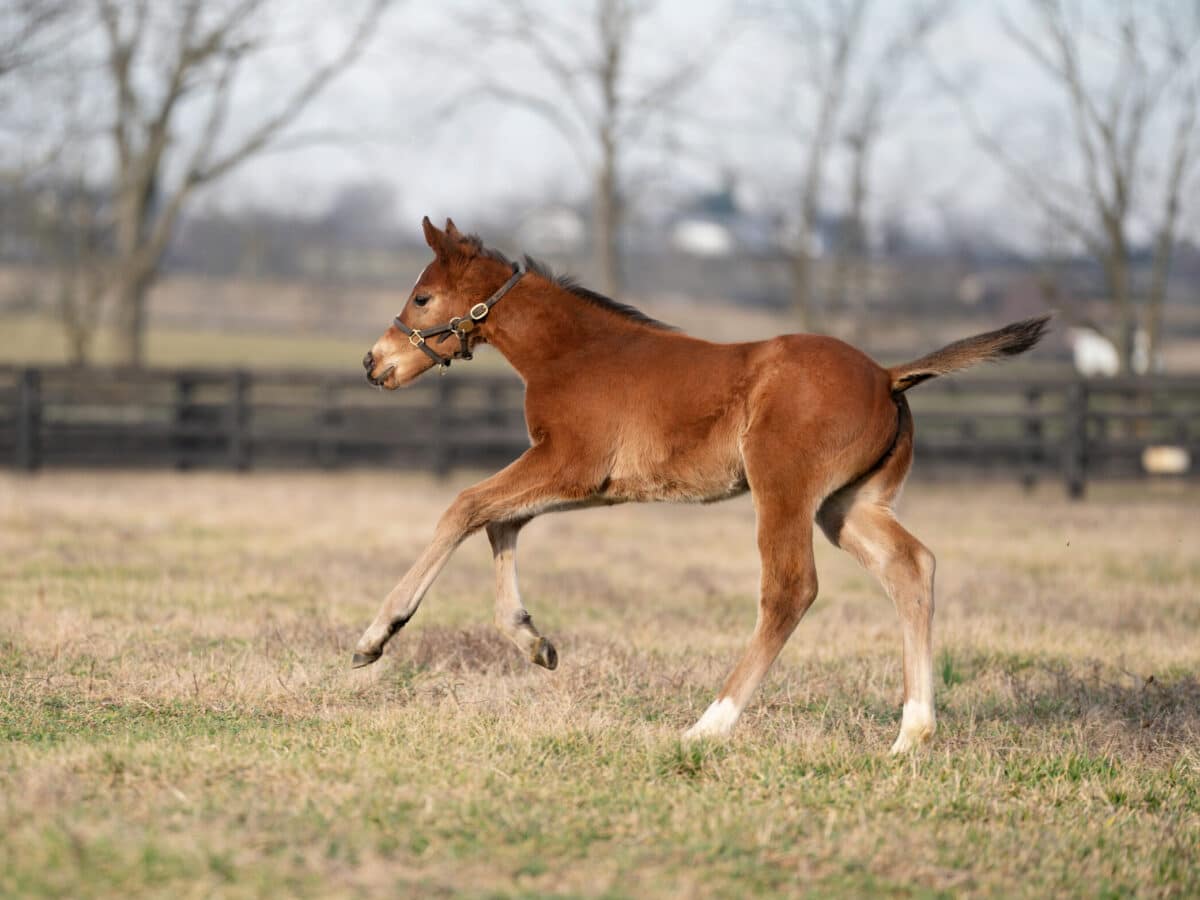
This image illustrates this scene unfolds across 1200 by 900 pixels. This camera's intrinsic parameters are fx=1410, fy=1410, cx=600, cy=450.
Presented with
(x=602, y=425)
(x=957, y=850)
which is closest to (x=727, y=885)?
(x=957, y=850)

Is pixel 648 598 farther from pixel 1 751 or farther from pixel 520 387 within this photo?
pixel 520 387

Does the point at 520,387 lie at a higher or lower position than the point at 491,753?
higher

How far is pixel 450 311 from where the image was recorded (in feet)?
19.3

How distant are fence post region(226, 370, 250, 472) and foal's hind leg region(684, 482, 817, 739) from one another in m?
14.7

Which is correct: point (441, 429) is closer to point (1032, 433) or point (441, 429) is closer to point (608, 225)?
point (1032, 433)

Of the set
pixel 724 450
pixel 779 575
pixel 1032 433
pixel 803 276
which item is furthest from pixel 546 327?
pixel 803 276

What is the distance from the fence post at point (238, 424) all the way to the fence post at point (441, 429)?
8.31 ft

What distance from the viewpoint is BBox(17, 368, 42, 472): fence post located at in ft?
60.2

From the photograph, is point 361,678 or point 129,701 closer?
point 129,701

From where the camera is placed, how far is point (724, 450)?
5.31 m

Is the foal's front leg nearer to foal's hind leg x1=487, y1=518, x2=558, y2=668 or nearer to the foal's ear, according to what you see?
foal's hind leg x1=487, y1=518, x2=558, y2=668

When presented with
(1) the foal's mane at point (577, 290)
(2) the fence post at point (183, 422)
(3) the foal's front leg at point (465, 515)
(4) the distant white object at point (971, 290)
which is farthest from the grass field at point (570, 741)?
(4) the distant white object at point (971, 290)

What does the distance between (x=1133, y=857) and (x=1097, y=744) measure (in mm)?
1436

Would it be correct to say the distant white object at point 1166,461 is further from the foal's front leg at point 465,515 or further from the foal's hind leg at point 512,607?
the foal's front leg at point 465,515
